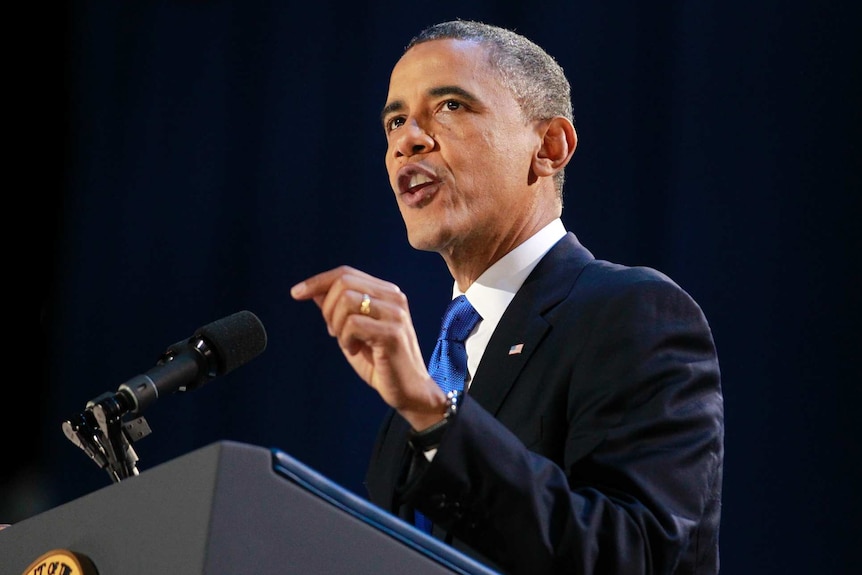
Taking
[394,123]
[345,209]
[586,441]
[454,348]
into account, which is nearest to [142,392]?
[586,441]

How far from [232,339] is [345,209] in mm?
1830

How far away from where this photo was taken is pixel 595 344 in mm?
1482

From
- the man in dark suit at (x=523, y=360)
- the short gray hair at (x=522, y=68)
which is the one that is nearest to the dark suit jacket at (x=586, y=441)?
the man in dark suit at (x=523, y=360)

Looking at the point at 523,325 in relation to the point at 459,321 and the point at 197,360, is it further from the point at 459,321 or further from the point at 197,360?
the point at 197,360

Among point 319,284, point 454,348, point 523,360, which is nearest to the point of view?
point 319,284

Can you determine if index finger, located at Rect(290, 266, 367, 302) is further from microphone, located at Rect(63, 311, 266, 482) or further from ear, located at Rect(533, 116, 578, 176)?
ear, located at Rect(533, 116, 578, 176)

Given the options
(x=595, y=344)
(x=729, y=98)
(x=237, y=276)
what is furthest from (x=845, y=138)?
(x=237, y=276)

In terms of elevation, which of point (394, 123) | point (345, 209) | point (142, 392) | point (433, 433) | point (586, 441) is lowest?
Answer: point (586, 441)

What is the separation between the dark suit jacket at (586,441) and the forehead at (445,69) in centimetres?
42

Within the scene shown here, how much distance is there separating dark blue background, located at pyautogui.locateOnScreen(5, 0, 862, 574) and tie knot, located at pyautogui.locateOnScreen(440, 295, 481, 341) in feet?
2.95

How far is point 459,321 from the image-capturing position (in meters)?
1.87

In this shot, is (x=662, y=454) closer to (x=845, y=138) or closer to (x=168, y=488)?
(x=168, y=488)

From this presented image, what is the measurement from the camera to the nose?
74.9 inches

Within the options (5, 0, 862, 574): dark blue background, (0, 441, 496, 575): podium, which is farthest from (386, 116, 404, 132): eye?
(0, 441, 496, 575): podium
